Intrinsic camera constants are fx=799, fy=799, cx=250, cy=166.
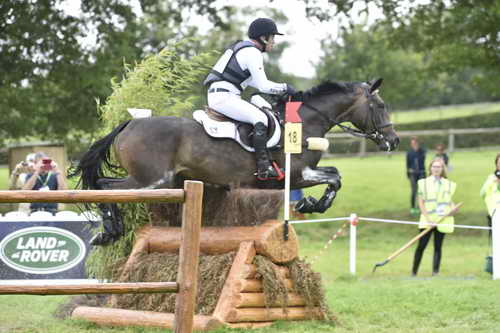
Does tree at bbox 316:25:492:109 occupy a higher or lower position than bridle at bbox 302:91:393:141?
higher

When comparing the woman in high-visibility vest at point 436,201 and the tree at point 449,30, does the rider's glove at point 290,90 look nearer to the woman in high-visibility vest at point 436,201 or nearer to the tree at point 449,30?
the woman in high-visibility vest at point 436,201

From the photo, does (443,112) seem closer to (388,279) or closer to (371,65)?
(371,65)

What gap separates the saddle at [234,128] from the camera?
7.71m

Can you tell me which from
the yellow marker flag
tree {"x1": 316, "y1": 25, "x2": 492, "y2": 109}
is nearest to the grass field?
the yellow marker flag

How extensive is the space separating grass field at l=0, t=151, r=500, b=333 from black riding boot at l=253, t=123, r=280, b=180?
142cm

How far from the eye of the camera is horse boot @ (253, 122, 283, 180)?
7617 mm

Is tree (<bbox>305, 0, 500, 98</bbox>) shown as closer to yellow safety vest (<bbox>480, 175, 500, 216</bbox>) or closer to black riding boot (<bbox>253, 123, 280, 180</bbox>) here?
yellow safety vest (<bbox>480, 175, 500, 216</bbox>)

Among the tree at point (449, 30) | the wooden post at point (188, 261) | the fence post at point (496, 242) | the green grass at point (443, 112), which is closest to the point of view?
the wooden post at point (188, 261)

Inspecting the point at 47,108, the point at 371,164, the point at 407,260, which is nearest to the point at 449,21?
the point at 407,260

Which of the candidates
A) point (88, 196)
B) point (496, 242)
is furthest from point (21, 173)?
point (88, 196)

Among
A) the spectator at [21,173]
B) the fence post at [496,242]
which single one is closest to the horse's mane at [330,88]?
the fence post at [496,242]

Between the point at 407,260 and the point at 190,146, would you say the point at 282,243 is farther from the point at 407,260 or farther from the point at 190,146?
the point at 407,260

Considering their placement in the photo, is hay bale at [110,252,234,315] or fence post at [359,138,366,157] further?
fence post at [359,138,366,157]

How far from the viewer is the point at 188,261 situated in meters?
4.16
